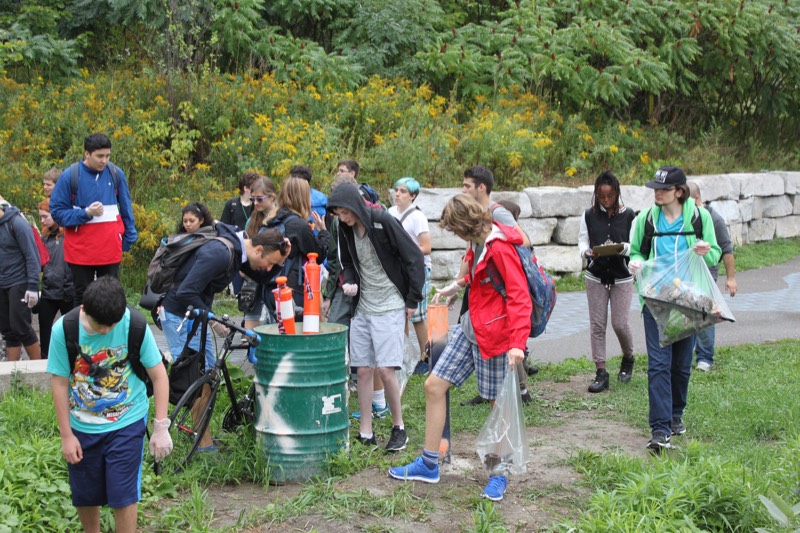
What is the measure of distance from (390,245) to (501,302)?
112 centimetres

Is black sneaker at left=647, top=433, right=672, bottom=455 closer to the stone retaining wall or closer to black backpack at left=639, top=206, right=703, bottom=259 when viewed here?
black backpack at left=639, top=206, right=703, bottom=259

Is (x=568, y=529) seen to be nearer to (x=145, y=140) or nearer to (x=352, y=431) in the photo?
(x=352, y=431)

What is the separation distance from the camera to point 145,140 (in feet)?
40.9

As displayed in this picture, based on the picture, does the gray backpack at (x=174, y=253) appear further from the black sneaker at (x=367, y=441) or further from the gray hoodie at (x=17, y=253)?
the gray hoodie at (x=17, y=253)

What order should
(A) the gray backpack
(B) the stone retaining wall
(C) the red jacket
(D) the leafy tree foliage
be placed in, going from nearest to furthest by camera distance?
(C) the red jacket → (A) the gray backpack → (B) the stone retaining wall → (D) the leafy tree foliage

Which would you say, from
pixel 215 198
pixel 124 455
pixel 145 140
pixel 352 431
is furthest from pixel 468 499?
pixel 145 140

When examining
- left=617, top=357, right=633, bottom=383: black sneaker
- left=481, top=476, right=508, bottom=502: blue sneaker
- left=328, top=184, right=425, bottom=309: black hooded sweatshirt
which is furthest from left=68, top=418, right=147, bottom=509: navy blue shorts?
left=617, top=357, right=633, bottom=383: black sneaker

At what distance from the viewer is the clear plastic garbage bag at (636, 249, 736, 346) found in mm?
6082

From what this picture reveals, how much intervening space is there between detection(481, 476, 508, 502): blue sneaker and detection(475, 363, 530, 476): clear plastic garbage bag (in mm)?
96

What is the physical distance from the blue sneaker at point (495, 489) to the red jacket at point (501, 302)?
73cm

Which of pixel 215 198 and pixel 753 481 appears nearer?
pixel 753 481

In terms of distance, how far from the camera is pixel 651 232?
6438 mm

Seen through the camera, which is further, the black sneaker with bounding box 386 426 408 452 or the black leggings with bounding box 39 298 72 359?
the black leggings with bounding box 39 298 72 359

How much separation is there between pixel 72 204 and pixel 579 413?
4786 millimetres
